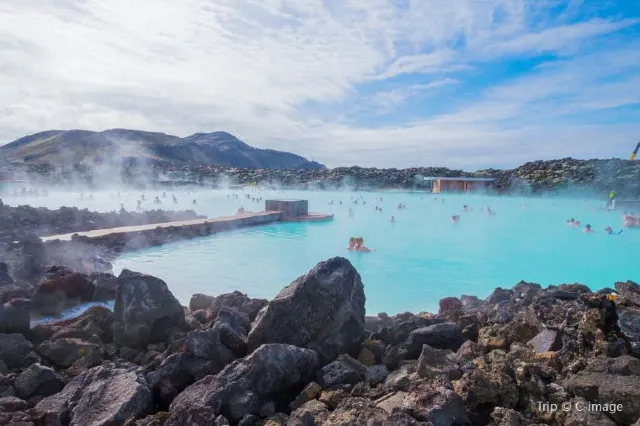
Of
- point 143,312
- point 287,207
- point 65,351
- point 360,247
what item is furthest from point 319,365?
point 287,207

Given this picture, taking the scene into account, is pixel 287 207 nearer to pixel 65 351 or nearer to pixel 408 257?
pixel 408 257

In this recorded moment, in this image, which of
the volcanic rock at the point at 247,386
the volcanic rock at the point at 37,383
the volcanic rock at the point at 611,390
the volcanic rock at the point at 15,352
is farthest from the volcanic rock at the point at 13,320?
the volcanic rock at the point at 611,390

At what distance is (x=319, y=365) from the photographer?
3119mm

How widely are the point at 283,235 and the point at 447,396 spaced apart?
1244cm

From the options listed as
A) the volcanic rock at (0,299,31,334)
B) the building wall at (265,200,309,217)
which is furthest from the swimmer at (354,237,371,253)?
the volcanic rock at (0,299,31,334)

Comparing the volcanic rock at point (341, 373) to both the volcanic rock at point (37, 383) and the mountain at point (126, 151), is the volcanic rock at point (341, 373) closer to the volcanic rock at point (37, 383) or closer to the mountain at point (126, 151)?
the volcanic rock at point (37, 383)

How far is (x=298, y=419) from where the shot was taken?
7.54 ft

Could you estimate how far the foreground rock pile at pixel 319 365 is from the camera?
2.36 m

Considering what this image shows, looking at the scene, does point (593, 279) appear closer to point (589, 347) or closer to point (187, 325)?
point (589, 347)

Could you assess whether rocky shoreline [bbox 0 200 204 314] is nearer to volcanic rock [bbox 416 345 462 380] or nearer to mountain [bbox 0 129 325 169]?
volcanic rock [bbox 416 345 462 380]

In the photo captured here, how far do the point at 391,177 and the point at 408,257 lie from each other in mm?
27986

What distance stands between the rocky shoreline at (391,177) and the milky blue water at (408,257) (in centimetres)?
1272

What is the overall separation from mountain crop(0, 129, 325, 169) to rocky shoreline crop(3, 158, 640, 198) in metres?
20.0

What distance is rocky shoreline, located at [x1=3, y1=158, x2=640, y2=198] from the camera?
Result: 30.5 metres
